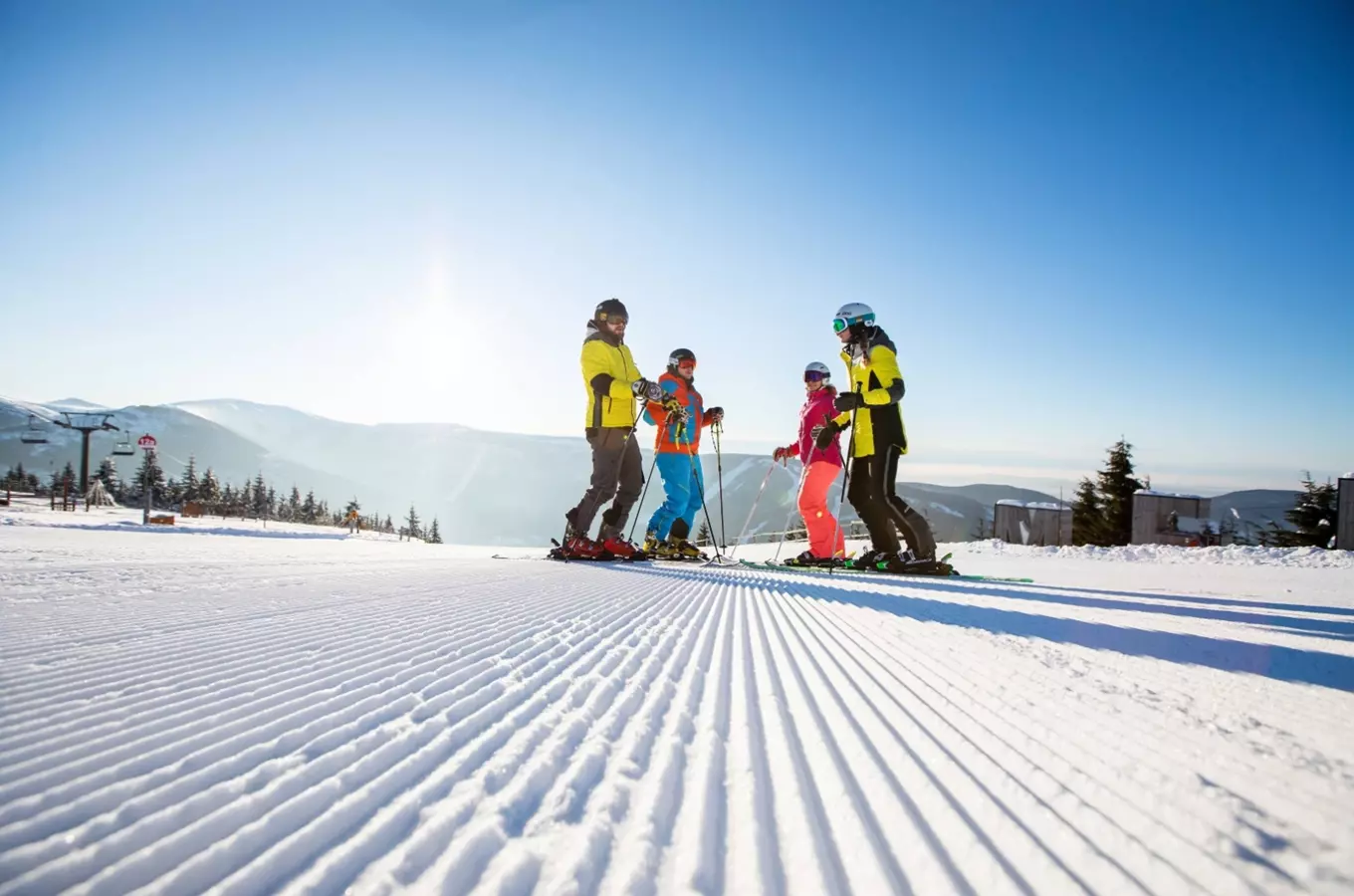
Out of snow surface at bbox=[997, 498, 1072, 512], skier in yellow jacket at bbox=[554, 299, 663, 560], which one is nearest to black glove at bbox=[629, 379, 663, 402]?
skier in yellow jacket at bbox=[554, 299, 663, 560]

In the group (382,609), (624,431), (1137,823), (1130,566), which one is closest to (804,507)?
(624,431)

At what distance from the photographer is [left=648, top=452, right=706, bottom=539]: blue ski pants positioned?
23.7 ft

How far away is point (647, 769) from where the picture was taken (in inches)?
33.1

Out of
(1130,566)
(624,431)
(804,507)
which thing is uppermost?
(624,431)

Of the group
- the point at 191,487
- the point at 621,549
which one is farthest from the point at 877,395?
the point at 191,487

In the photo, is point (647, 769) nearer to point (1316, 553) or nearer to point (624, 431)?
point (624, 431)

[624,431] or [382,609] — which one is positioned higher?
[624,431]

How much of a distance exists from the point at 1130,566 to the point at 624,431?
573 cm

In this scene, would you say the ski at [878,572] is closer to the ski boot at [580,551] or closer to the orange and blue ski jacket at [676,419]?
the ski boot at [580,551]

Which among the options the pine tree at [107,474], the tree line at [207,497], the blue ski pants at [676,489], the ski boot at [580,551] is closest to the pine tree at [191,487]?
the tree line at [207,497]

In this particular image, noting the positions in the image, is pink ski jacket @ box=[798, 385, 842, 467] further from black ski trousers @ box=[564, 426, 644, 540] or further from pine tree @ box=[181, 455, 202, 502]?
pine tree @ box=[181, 455, 202, 502]

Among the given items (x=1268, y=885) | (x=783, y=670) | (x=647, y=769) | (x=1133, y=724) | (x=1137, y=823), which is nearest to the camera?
(x=1268, y=885)

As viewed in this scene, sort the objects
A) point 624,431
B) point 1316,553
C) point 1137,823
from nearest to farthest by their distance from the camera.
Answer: point 1137,823 < point 624,431 < point 1316,553

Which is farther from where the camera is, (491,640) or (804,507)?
(804,507)
